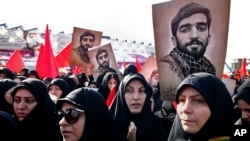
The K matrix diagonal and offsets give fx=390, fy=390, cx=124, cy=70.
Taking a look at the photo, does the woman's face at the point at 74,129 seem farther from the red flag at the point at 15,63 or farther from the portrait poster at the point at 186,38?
the red flag at the point at 15,63

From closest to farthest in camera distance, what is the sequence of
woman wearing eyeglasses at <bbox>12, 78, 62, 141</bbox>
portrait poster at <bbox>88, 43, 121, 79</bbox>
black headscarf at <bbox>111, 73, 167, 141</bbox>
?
1. woman wearing eyeglasses at <bbox>12, 78, 62, 141</bbox>
2. black headscarf at <bbox>111, 73, 167, 141</bbox>
3. portrait poster at <bbox>88, 43, 121, 79</bbox>

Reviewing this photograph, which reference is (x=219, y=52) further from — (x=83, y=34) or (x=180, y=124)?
(x=83, y=34)

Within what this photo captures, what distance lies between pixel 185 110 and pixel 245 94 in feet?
3.24

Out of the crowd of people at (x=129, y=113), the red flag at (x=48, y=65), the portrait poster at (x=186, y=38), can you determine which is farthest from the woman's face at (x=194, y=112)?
the red flag at (x=48, y=65)

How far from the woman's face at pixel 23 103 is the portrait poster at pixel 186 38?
112 cm

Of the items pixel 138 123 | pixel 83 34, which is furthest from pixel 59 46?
pixel 138 123

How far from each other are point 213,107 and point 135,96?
1.36m

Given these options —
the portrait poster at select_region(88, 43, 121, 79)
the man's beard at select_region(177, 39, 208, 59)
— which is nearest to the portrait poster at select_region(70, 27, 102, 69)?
the portrait poster at select_region(88, 43, 121, 79)

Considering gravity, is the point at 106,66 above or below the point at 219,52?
below

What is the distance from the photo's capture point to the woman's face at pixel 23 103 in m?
3.29

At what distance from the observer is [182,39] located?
124 inches

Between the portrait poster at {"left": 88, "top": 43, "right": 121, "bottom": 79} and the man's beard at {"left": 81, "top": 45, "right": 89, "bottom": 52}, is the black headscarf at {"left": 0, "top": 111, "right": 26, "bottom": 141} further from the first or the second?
the man's beard at {"left": 81, "top": 45, "right": 89, "bottom": 52}

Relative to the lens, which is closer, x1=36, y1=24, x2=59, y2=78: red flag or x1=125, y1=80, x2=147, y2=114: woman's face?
x1=125, y1=80, x2=147, y2=114: woman's face

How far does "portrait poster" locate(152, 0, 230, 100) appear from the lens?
3045 mm
